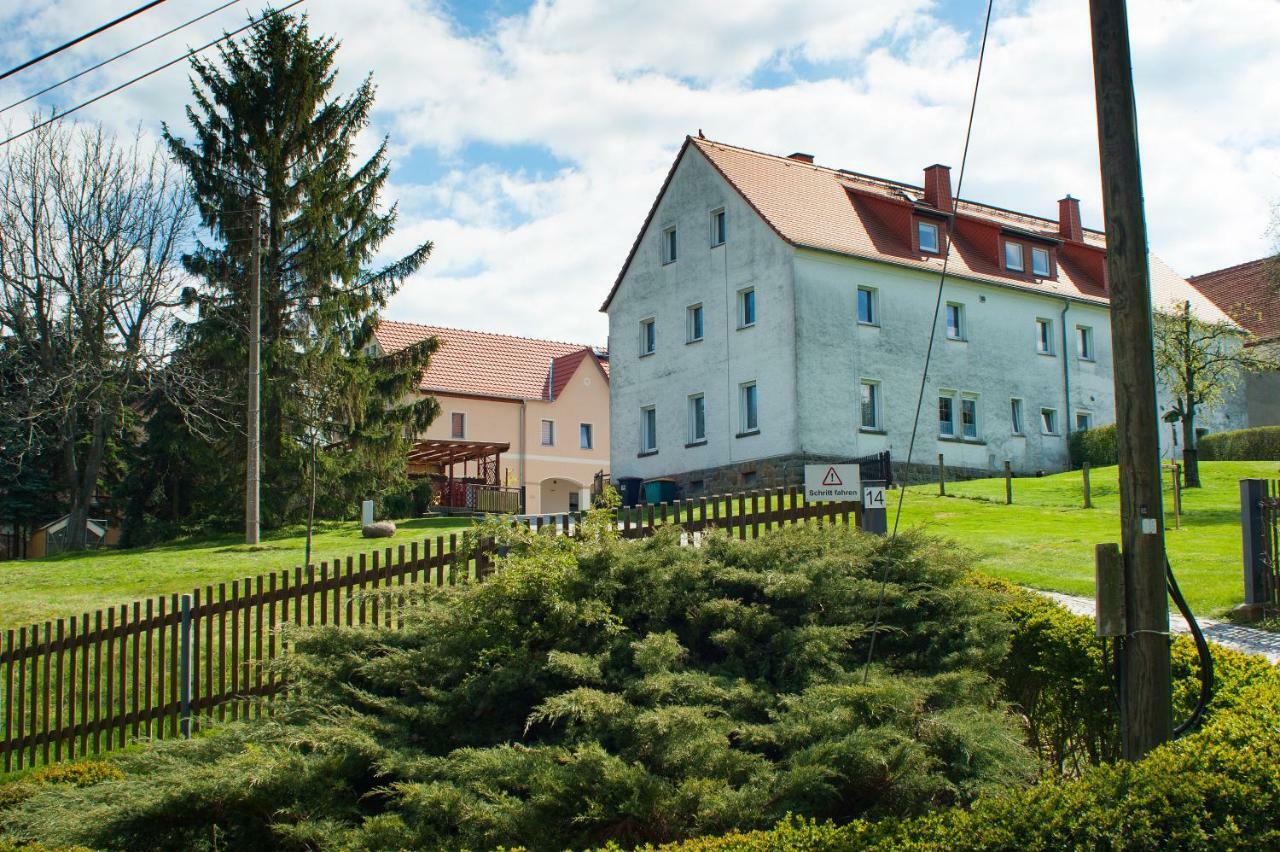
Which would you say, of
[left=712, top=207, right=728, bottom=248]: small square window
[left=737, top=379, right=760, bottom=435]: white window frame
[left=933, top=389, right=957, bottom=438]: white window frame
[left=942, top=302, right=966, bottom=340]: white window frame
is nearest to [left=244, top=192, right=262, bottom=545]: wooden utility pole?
[left=712, top=207, right=728, bottom=248]: small square window

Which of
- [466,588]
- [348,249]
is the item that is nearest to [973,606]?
[466,588]

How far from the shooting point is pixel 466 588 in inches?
388

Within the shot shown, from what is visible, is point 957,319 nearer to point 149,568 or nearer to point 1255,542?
point 149,568

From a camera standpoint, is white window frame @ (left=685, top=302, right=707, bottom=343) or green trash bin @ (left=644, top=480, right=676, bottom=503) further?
white window frame @ (left=685, top=302, right=707, bottom=343)

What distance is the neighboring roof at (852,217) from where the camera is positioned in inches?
1411

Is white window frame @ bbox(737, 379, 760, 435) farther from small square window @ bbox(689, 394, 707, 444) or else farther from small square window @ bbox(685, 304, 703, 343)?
small square window @ bbox(685, 304, 703, 343)

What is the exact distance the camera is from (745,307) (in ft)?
118

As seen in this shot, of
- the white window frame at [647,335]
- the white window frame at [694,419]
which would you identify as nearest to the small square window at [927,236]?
the white window frame at [694,419]

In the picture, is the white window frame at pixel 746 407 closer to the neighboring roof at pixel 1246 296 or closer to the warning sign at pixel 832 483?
the neighboring roof at pixel 1246 296

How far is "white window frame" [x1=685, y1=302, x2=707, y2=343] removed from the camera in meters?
37.3

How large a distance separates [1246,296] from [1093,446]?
1619 cm

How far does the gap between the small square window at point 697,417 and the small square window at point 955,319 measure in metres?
8.12

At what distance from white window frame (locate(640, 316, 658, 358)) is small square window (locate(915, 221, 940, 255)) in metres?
8.57

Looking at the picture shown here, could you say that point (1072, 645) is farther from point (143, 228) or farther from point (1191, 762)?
point (143, 228)
